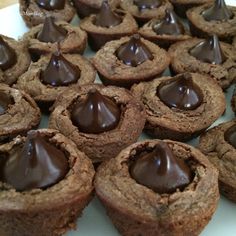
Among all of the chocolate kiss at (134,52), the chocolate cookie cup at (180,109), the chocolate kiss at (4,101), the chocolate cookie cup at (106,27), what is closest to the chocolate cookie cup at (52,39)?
the chocolate cookie cup at (106,27)

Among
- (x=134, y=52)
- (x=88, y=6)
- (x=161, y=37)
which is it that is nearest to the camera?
(x=134, y=52)

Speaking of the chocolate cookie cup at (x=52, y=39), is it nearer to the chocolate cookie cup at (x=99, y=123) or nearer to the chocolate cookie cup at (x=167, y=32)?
the chocolate cookie cup at (x=167, y=32)

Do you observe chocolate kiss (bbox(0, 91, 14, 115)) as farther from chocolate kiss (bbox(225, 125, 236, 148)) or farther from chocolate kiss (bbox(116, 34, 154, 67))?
chocolate kiss (bbox(225, 125, 236, 148))

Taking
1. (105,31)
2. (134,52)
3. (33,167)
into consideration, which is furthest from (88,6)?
(33,167)

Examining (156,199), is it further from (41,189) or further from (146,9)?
(146,9)

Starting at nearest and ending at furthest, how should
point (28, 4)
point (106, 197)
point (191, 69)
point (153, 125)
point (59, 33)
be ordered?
point (106, 197)
point (153, 125)
point (191, 69)
point (59, 33)
point (28, 4)

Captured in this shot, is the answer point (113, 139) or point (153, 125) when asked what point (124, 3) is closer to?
point (153, 125)

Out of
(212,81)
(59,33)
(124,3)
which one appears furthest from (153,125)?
(124,3)
